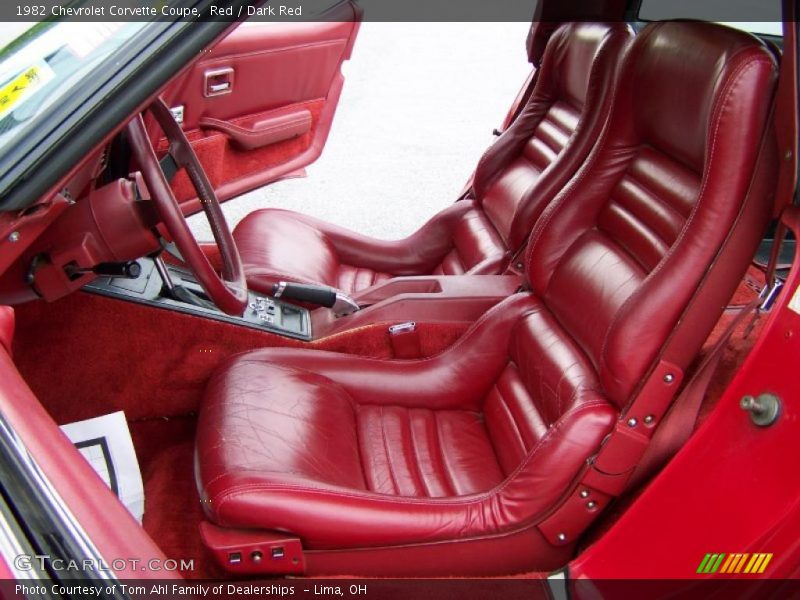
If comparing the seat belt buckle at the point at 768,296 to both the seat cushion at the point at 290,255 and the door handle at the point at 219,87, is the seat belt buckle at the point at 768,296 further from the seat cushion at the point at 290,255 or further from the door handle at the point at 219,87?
the door handle at the point at 219,87

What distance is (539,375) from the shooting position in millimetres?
1664

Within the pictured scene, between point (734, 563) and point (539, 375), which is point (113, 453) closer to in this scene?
point (539, 375)

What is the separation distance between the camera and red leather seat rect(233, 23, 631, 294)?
228 centimetres

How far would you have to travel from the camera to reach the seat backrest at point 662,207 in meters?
1.24

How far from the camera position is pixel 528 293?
1860 millimetres

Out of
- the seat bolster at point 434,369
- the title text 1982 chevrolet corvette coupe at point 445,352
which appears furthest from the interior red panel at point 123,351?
the seat bolster at point 434,369

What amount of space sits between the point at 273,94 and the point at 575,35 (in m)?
1.05

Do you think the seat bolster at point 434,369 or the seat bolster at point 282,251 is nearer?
the seat bolster at point 434,369

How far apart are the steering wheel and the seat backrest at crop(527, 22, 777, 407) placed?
0.71m

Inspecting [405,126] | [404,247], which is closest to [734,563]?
[404,247]

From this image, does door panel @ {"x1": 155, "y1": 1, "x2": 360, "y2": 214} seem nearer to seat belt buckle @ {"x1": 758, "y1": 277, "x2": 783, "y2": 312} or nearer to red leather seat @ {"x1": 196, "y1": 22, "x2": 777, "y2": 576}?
red leather seat @ {"x1": 196, "y1": 22, "x2": 777, "y2": 576}

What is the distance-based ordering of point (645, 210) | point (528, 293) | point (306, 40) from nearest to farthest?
point (645, 210)
point (528, 293)
point (306, 40)

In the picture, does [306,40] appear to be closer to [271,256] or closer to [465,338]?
[271,256]

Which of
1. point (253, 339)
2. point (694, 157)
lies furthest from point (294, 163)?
point (694, 157)
